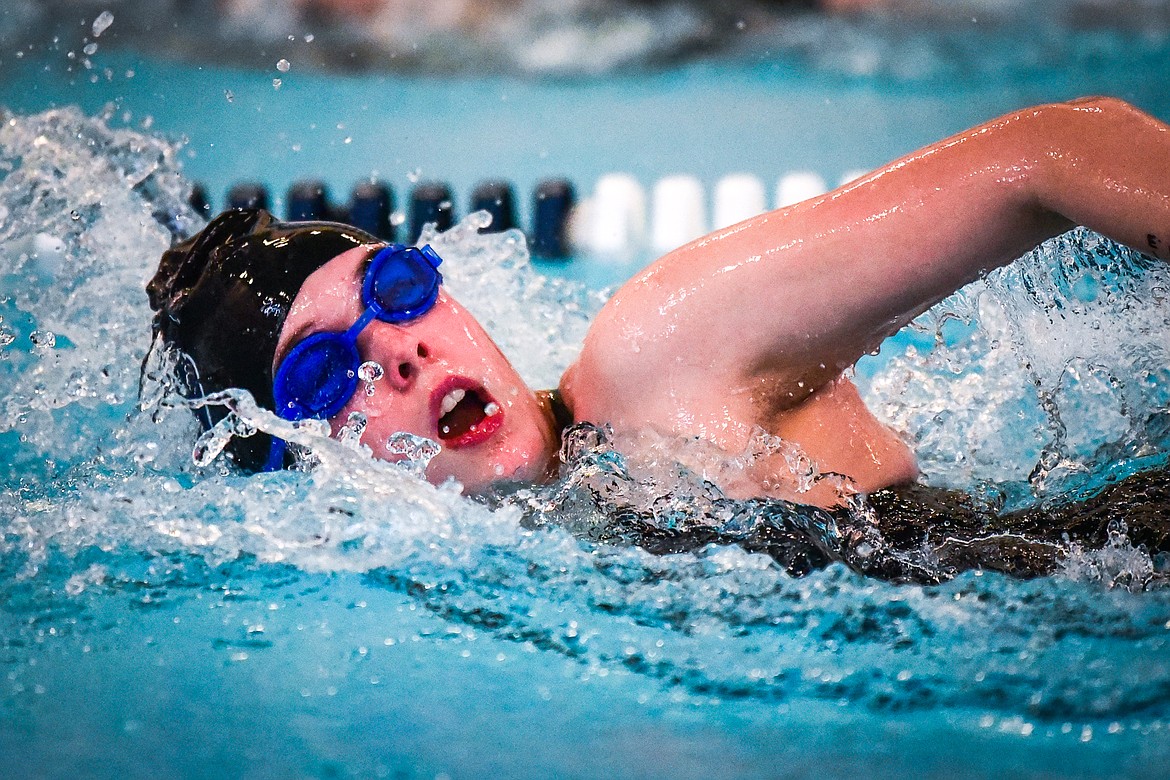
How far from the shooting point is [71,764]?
104cm

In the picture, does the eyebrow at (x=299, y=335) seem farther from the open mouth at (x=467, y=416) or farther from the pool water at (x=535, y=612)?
the open mouth at (x=467, y=416)

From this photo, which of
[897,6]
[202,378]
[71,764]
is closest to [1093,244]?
[202,378]

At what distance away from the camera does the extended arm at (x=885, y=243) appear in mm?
1107

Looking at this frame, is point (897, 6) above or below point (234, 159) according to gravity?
above

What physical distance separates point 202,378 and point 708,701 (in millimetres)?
775

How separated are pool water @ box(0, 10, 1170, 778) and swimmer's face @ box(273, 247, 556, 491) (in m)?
0.05

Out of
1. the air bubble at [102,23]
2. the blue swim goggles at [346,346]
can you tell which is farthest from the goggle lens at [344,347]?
the air bubble at [102,23]

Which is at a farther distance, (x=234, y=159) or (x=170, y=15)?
(x=170, y=15)

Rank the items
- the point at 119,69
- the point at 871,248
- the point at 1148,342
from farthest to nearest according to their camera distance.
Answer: the point at 119,69
the point at 1148,342
the point at 871,248

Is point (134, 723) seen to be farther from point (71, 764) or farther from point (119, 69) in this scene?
point (119, 69)

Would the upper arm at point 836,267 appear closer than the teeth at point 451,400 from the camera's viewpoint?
Yes

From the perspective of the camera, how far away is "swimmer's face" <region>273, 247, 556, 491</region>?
4.55ft

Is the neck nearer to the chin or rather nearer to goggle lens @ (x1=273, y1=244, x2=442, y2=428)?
the chin

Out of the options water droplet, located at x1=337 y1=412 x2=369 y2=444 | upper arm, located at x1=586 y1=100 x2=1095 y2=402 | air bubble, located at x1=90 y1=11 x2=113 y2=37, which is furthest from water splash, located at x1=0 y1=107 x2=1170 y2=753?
air bubble, located at x1=90 y1=11 x2=113 y2=37
